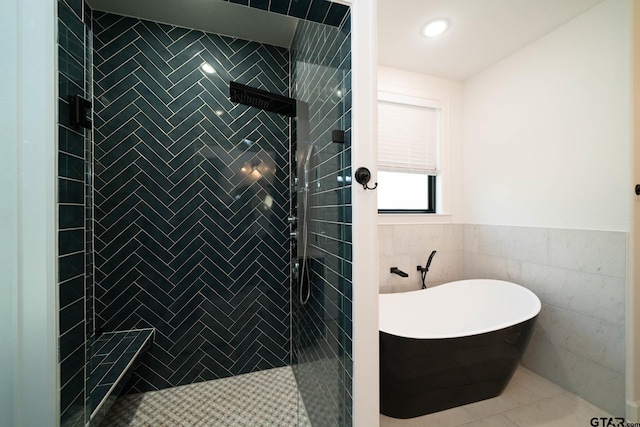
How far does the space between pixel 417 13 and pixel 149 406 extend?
3.46 m

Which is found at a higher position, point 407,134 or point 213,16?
point 213,16

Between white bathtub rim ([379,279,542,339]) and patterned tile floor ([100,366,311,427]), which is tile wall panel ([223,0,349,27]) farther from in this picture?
patterned tile floor ([100,366,311,427])

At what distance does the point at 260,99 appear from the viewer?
69.8 inches

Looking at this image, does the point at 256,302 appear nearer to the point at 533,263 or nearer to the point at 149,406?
the point at 149,406

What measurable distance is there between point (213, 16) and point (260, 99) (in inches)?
31.5

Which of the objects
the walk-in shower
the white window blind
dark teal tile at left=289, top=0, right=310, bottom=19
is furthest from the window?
dark teal tile at left=289, top=0, right=310, bottom=19

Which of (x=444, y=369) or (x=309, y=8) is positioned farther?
(x=444, y=369)

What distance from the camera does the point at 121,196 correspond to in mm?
1861

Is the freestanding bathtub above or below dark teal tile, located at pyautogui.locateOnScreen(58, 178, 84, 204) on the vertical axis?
below

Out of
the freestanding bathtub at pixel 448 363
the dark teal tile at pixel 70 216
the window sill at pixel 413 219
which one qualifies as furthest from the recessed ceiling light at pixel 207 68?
the freestanding bathtub at pixel 448 363

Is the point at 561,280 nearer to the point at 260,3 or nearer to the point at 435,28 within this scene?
the point at 435,28

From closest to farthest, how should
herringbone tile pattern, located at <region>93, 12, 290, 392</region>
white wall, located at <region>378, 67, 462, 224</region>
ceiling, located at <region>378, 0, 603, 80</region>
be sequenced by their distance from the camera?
ceiling, located at <region>378, 0, 603, 80</region>
herringbone tile pattern, located at <region>93, 12, 290, 392</region>
white wall, located at <region>378, 67, 462, 224</region>

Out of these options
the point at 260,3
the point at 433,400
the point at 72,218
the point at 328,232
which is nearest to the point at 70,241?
the point at 72,218

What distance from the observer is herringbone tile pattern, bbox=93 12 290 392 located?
1851mm
